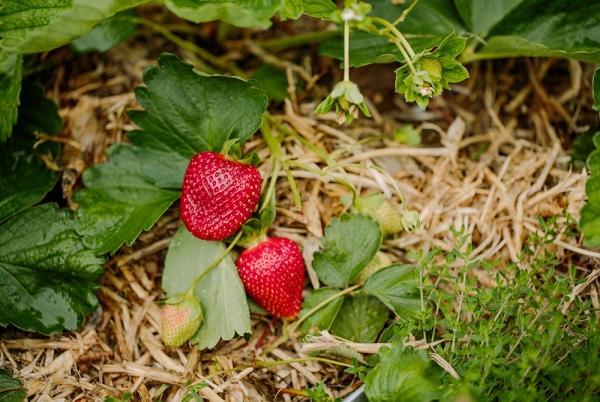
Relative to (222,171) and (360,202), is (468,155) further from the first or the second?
(222,171)

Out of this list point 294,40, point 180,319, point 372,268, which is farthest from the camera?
point 294,40

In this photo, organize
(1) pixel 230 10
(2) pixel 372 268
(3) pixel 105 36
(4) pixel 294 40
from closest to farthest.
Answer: (1) pixel 230 10, (2) pixel 372 268, (3) pixel 105 36, (4) pixel 294 40

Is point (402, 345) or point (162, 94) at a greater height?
point (162, 94)

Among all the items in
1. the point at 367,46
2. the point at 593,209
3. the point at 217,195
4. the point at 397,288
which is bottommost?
the point at 397,288

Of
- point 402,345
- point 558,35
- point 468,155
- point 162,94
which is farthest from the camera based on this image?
point 468,155

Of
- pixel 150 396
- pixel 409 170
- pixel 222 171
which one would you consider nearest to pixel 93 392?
pixel 150 396

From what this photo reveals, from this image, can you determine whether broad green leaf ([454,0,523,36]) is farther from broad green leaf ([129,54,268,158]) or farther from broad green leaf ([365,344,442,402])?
broad green leaf ([365,344,442,402])

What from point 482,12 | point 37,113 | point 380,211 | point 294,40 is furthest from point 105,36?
point 482,12

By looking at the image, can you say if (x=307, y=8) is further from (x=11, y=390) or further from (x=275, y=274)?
(x=11, y=390)
